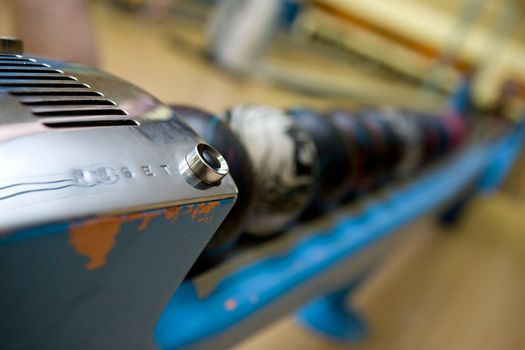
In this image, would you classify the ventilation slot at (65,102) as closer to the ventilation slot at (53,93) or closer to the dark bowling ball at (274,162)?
the ventilation slot at (53,93)

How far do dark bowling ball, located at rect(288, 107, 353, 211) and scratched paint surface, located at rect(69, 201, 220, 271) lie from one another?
0.49m

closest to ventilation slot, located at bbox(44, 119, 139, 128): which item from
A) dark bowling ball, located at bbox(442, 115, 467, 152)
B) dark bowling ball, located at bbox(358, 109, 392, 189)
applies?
dark bowling ball, located at bbox(358, 109, 392, 189)

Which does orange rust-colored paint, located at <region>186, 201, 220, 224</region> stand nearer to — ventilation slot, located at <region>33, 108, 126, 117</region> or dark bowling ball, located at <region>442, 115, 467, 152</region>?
ventilation slot, located at <region>33, 108, 126, 117</region>

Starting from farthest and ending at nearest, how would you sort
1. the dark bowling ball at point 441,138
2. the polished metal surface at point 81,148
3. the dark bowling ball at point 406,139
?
the dark bowling ball at point 441,138 → the dark bowling ball at point 406,139 → the polished metal surface at point 81,148

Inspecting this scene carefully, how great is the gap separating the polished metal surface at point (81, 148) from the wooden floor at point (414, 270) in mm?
363

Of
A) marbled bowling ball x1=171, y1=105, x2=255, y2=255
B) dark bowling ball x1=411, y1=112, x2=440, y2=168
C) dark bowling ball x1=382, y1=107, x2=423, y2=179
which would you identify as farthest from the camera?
dark bowling ball x1=411, y1=112, x2=440, y2=168

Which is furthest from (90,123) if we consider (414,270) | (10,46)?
(414,270)

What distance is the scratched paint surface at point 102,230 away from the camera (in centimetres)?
25

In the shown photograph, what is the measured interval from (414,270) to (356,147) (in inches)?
45.7

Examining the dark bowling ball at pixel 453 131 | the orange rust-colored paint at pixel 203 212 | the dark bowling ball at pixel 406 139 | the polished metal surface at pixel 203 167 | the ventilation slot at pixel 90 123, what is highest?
the ventilation slot at pixel 90 123

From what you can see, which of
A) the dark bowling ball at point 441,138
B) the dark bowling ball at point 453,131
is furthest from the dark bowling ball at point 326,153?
the dark bowling ball at point 453,131

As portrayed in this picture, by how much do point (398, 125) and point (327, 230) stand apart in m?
0.40

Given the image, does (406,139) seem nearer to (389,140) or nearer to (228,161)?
(389,140)

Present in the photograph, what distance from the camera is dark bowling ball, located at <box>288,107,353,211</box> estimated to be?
0.78 meters
